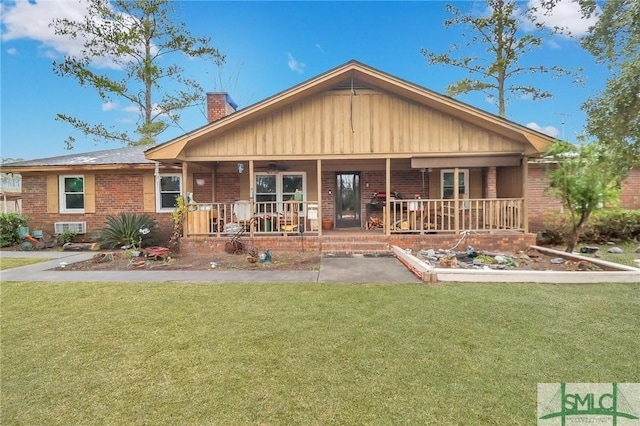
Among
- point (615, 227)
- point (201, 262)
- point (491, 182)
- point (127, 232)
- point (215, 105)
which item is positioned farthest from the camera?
point (215, 105)

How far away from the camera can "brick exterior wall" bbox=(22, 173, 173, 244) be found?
12617mm

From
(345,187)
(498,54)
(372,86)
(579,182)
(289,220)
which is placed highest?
(498,54)

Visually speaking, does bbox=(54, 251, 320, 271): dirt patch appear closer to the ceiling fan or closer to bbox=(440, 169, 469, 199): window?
the ceiling fan

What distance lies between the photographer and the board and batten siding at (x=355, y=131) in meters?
9.93

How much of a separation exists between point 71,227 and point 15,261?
3565mm

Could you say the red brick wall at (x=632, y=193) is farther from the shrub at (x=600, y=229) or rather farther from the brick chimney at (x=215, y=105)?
the brick chimney at (x=215, y=105)

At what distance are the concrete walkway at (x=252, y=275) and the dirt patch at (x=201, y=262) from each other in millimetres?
441

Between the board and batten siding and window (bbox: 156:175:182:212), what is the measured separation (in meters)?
3.04

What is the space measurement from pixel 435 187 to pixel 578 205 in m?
4.48

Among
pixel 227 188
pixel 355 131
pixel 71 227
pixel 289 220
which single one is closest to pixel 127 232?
pixel 71 227

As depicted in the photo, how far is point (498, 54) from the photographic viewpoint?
64.1 ft
